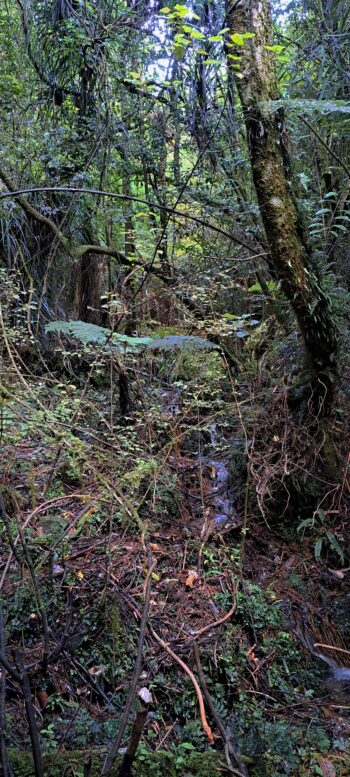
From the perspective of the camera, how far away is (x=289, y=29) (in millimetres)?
5215

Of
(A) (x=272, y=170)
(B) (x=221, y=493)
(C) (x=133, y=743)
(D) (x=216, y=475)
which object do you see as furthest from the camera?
(D) (x=216, y=475)

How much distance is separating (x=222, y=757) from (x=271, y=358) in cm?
292

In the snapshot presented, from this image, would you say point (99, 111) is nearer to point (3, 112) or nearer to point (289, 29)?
point (3, 112)

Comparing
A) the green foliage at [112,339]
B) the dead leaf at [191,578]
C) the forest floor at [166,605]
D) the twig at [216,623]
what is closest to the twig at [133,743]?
the forest floor at [166,605]

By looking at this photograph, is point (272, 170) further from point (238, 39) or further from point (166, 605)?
point (166, 605)

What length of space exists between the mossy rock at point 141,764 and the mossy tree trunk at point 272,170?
237cm

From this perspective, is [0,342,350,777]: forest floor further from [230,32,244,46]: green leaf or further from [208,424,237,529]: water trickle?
[230,32,244,46]: green leaf

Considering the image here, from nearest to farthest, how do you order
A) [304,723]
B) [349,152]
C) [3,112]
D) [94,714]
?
[94,714], [304,723], [349,152], [3,112]

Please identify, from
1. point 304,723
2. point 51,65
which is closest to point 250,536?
point 304,723

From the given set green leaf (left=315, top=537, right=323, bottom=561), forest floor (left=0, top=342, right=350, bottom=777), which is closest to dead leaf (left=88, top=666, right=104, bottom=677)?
forest floor (left=0, top=342, right=350, bottom=777)

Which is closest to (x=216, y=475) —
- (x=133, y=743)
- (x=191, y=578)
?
(x=191, y=578)

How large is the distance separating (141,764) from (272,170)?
9.55 ft

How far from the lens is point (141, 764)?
1.64 metres

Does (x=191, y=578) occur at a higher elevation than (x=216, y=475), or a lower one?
lower
